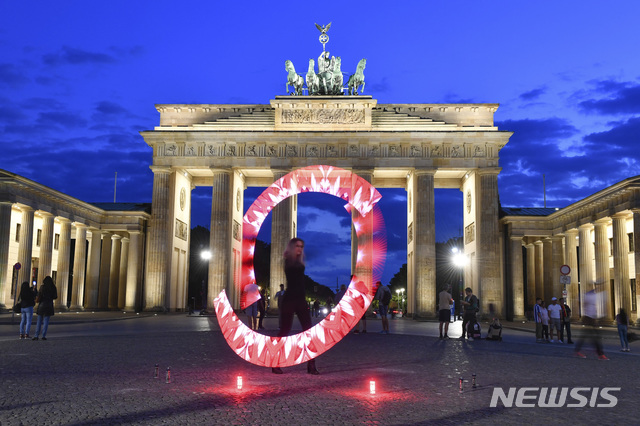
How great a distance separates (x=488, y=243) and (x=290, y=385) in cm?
4278

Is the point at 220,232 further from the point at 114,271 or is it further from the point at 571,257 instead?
the point at 571,257

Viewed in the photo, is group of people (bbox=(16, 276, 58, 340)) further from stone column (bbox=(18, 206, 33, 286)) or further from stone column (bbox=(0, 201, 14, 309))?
stone column (bbox=(18, 206, 33, 286))

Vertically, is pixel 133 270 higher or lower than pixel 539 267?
lower

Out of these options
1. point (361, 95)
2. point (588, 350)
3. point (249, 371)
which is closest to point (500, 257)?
point (361, 95)

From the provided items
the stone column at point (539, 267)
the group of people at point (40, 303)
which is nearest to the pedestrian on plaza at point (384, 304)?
the group of people at point (40, 303)

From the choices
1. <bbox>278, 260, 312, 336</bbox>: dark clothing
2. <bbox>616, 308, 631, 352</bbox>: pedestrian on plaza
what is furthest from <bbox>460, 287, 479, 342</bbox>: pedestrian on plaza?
<bbox>278, 260, 312, 336</bbox>: dark clothing

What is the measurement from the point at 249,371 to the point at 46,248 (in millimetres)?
39632

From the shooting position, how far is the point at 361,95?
54750 millimetres

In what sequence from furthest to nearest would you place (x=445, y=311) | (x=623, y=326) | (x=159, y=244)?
1. (x=159, y=244)
2. (x=445, y=311)
3. (x=623, y=326)

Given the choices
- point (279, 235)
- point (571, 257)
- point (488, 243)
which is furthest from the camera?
point (279, 235)

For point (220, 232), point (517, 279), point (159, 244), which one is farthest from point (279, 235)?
point (517, 279)

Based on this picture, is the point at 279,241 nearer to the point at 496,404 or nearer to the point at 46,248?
the point at 46,248

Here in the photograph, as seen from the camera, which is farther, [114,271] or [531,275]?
[114,271]

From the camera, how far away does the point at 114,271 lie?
59.2 metres
